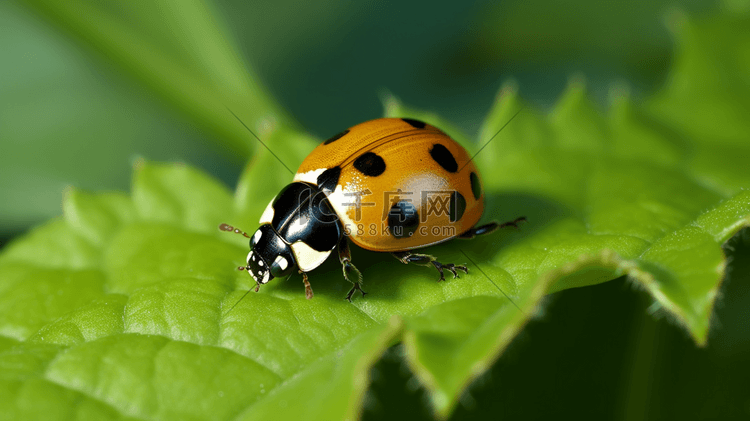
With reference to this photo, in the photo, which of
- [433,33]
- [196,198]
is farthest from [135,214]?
[433,33]

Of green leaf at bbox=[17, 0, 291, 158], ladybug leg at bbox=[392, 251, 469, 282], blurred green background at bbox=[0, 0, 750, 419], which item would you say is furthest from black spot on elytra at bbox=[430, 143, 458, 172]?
blurred green background at bbox=[0, 0, 750, 419]

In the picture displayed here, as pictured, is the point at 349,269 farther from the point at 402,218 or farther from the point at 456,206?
the point at 456,206

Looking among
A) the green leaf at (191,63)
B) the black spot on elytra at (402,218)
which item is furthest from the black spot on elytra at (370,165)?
the green leaf at (191,63)

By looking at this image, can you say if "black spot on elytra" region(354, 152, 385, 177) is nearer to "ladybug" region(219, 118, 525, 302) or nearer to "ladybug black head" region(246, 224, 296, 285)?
"ladybug" region(219, 118, 525, 302)

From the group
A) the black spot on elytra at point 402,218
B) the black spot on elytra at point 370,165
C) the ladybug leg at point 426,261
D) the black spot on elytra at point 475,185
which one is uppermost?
the black spot on elytra at point 370,165

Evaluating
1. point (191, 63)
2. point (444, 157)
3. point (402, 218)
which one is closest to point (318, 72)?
point (191, 63)

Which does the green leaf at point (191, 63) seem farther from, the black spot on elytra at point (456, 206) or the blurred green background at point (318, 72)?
the black spot on elytra at point (456, 206)
